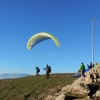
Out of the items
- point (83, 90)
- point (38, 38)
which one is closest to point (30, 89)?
point (38, 38)

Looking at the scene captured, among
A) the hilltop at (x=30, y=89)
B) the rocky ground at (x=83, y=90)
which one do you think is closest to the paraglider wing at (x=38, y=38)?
the hilltop at (x=30, y=89)

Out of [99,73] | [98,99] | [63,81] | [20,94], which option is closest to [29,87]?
[20,94]

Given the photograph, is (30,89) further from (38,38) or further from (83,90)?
(83,90)

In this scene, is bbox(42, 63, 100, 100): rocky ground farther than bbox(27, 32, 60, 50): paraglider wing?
No

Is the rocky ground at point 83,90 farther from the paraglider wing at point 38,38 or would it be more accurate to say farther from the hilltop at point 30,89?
the paraglider wing at point 38,38

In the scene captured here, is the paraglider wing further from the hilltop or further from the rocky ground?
the rocky ground

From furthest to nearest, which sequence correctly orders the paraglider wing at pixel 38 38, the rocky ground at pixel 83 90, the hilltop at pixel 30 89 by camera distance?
1. the paraglider wing at pixel 38 38
2. the hilltop at pixel 30 89
3. the rocky ground at pixel 83 90

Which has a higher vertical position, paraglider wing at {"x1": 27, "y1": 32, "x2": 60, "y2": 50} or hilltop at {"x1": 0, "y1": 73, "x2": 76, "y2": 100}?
paraglider wing at {"x1": 27, "y1": 32, "x2": 60, "y2": 50}

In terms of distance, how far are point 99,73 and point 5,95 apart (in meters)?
12.7

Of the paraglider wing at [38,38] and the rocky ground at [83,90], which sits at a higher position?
the paraglider wing at [38,38]

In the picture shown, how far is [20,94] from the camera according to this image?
3350cm

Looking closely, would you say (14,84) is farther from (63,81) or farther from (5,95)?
(63,81)

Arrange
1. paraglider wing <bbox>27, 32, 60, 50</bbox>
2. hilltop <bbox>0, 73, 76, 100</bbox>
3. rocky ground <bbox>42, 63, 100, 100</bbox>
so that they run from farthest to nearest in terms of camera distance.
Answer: paraglider wing <bbox>27, 32, 60, 50</bbox>
hilltop <bbox>0, 73, 76, 100</bbox>
rocky ground <bbox>42, 63, 100, 100</bbox>

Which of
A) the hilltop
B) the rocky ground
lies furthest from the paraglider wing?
the rocky ground
